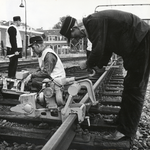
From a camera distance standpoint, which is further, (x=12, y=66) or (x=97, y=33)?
(x=12, y=66)

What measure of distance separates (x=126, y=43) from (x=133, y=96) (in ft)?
2.09

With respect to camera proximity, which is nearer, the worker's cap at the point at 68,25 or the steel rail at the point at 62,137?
the steel rail at the point at 62,137

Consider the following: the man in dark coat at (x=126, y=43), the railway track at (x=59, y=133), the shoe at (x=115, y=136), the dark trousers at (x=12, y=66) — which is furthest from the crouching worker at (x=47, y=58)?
the dark trousers at (x=12, y=66)

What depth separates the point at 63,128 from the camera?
2.25 m

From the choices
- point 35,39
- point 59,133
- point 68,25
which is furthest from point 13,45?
point 59,133

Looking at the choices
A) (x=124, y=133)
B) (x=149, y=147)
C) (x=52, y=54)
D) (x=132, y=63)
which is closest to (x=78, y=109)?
(x=124, y=133)

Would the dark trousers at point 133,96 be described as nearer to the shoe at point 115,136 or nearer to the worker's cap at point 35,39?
the shoe at point 115,136

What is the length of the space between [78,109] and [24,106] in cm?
67

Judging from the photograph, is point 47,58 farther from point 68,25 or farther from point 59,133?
point 59,133

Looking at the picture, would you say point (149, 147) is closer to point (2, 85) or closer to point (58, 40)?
point (2, 85)

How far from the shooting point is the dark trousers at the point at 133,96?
2.60 m

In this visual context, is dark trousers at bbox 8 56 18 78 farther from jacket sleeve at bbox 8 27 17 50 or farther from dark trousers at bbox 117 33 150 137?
dark trousers at bbox 117 33 150 137

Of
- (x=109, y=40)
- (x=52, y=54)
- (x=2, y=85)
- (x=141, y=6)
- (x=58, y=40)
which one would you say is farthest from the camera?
(x=58, y=40)

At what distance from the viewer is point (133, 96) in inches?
107
